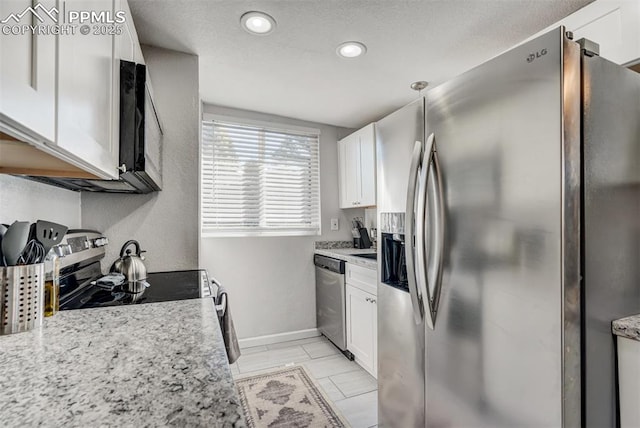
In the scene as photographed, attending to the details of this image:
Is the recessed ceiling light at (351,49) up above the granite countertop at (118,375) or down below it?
above

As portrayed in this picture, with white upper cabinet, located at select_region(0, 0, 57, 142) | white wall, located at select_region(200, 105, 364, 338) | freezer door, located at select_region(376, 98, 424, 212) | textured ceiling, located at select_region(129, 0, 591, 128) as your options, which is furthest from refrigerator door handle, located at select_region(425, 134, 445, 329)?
white wall, located at select_region(200, 105, 364, 338)

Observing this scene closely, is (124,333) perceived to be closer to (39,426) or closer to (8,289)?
(8,289)

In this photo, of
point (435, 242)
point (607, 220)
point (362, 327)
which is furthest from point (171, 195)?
point (607, 220)

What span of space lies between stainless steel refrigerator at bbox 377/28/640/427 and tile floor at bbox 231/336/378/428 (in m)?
0.75

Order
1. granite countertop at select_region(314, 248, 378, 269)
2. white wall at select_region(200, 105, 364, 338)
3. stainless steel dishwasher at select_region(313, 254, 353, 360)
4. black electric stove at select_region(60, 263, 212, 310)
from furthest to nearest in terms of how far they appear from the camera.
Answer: white wall at select_region(200, 105, 364, 338)
stainless steel dishwasher at select_region(313, 254, 353, 360)
granite countertop at select_region(314, 248, 378, 269)
black electric stove at select_region(60, 263, 212, 310)

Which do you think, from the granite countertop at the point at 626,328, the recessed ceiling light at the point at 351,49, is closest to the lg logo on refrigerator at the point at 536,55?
the granite countertop at the point at 626,328

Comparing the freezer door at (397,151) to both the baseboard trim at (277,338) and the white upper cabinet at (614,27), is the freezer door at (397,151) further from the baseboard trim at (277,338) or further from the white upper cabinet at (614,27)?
the baseboard trim at (277,338)

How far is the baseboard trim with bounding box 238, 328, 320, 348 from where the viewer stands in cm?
298

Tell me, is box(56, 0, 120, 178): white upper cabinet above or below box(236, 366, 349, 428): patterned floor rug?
above

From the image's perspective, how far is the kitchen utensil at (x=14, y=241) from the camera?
0.82 meters

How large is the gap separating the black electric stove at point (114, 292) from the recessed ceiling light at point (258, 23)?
143cm

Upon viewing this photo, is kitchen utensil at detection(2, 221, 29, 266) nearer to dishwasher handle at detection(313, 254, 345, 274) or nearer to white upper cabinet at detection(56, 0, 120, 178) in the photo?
white upper cabinet at detection(56, 0, 120, 178)

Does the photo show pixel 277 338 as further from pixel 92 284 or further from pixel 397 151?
pixel 397 151

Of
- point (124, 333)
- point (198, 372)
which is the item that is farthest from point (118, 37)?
point (198, 372)
